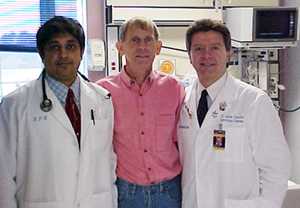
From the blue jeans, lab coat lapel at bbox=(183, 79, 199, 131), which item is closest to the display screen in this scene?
lab coat lapel at bbox=(183, 79, 199, 131)

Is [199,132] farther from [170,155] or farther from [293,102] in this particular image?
[293,102]

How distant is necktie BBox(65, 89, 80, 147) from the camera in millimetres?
1710

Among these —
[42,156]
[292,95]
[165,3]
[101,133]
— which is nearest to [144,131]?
[101,133]

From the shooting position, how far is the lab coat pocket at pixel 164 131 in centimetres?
189

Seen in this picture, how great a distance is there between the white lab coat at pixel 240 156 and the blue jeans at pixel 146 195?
99 millimetres

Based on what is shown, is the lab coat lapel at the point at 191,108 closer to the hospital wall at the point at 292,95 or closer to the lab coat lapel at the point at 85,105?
the lab coat lapel at the point at 85,105

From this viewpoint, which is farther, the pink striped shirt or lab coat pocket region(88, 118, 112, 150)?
the pink striped shirt

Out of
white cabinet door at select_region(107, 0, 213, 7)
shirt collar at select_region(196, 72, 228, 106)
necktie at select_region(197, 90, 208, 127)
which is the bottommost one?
necktie at select_region(197, 90, 208, 127)

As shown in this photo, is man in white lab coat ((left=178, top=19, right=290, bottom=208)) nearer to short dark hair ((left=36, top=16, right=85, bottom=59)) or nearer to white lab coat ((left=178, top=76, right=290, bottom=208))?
white lab coat ((left=178, top=76, right=290, bottom=208))

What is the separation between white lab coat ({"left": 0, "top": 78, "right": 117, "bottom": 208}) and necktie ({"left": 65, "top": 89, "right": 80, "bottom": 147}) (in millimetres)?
20

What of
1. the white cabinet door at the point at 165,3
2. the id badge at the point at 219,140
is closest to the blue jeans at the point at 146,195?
the id badge at the point at 219,140

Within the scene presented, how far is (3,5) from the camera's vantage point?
3465 mm

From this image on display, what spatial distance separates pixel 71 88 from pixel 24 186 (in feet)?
1.37

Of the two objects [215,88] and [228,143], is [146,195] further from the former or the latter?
[215,88]
